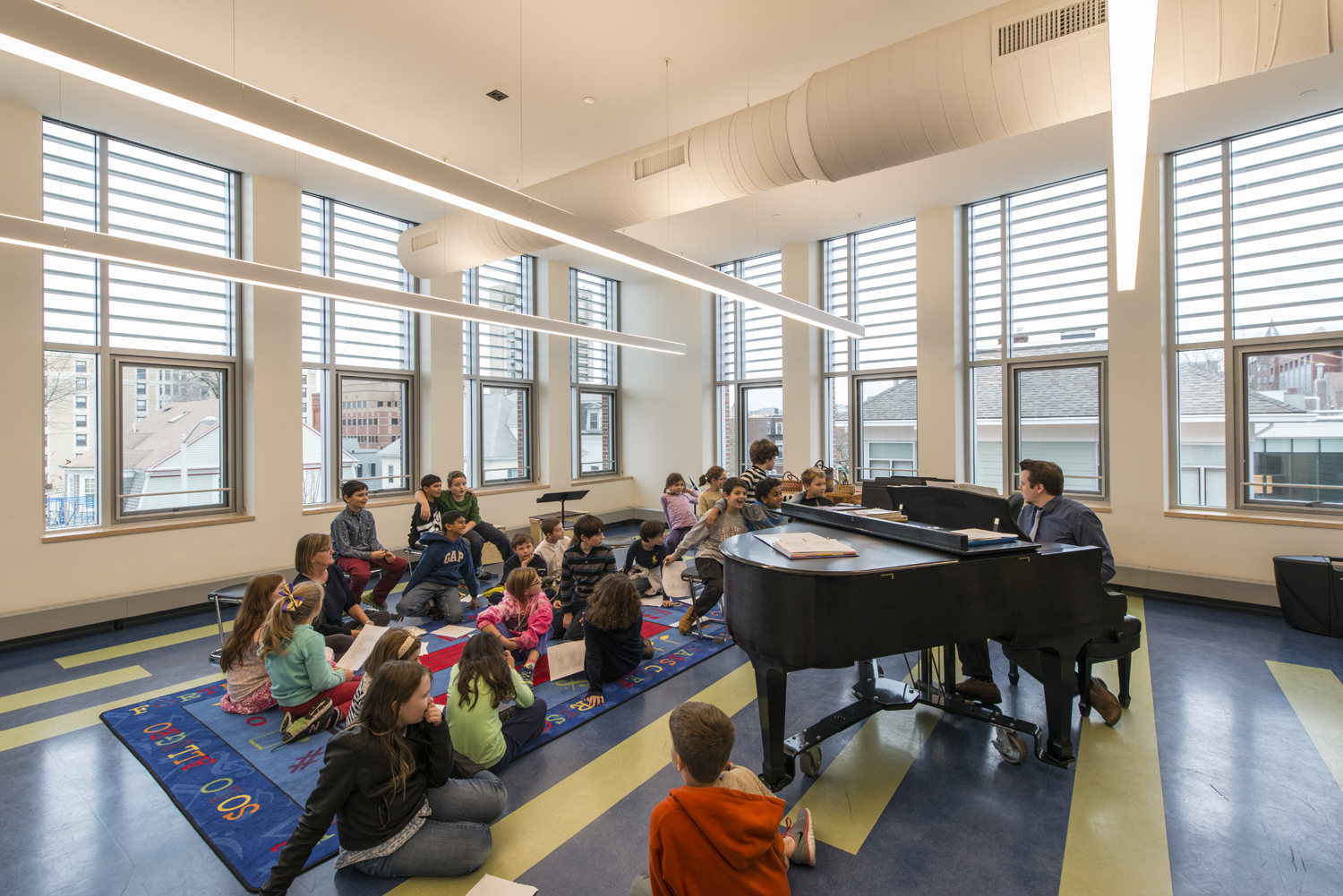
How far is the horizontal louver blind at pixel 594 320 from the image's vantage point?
31.8 ft

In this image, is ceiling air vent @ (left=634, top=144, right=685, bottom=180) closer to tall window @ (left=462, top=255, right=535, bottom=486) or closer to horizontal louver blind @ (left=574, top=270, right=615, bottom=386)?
tall window @ (left=462, top=255, right=535, bottom=486)

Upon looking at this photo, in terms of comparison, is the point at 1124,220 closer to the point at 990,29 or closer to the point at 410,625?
the point at 990,29

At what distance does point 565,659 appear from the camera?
3934 mm

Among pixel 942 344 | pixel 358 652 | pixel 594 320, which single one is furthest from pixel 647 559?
pixel 594 320

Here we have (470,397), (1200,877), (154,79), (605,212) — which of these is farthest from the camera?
(470,397)

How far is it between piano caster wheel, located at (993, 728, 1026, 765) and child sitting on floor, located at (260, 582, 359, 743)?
11.6 feet

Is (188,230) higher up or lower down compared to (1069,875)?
higher up

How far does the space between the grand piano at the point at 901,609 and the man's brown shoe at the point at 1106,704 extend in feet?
1.88

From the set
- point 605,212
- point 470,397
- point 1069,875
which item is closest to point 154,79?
point 605,212

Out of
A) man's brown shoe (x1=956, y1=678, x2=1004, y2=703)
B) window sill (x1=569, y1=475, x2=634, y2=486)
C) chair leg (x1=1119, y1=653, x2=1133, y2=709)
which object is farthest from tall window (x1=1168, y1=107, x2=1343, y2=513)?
window sill (x1=569, y1=475, x2=634, y2=486)

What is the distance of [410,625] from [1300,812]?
5518mm

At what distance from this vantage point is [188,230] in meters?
5.76

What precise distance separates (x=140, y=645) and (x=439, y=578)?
2.28 m

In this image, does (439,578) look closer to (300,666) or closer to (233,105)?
(300,666)
